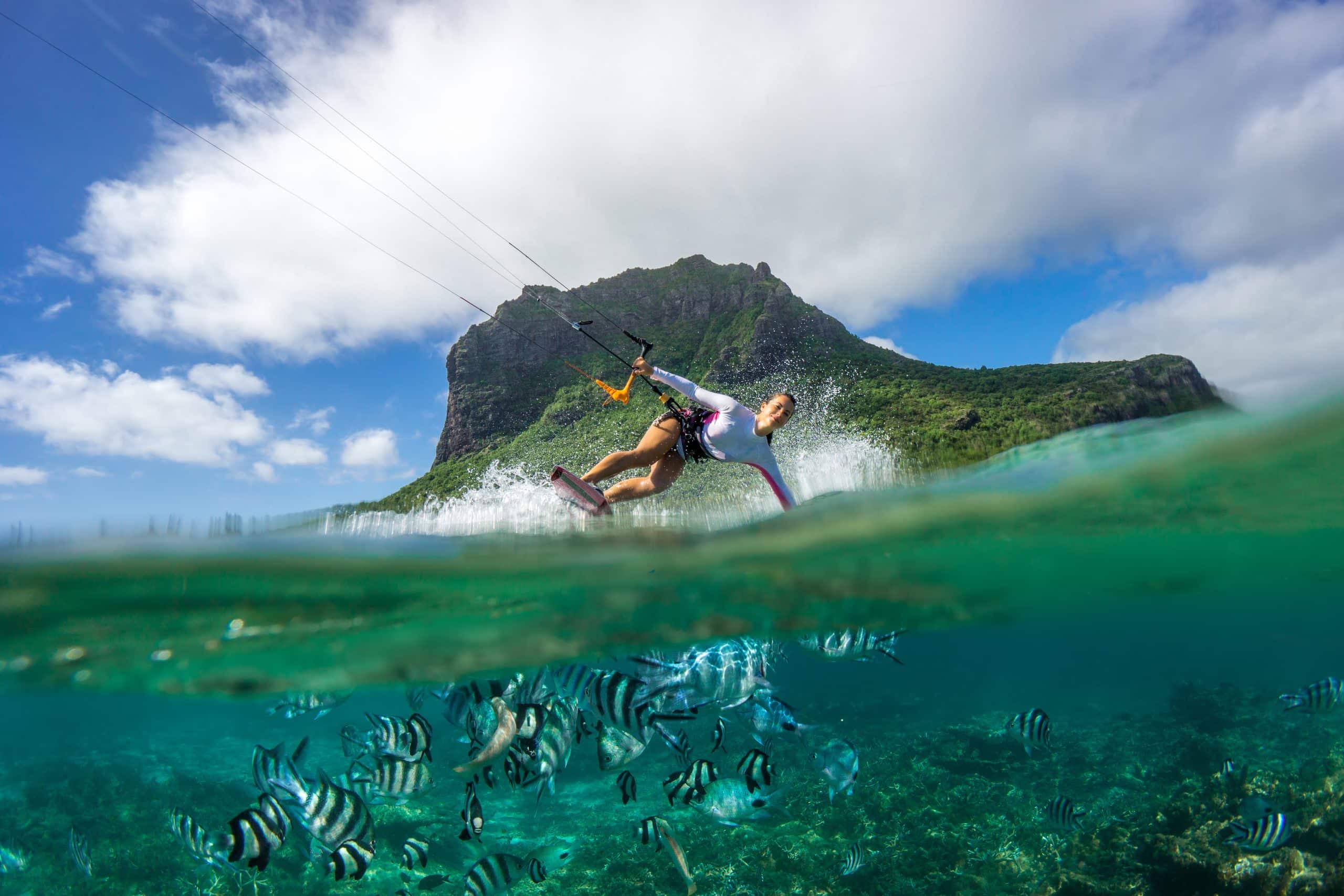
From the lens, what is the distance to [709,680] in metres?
9.94

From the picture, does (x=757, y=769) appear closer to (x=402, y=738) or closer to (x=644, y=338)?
(x=402, y=738)

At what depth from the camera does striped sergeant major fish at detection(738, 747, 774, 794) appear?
6.30 metres

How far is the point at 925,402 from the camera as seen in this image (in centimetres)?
5231

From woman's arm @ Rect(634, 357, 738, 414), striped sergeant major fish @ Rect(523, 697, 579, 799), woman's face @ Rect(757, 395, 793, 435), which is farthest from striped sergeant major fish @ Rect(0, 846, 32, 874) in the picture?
woman's face @ Rect(757, 395, 793, 435)

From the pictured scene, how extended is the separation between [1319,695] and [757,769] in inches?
341

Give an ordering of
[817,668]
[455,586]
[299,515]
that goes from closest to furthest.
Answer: [299,515] < [455,586] < [817,668]

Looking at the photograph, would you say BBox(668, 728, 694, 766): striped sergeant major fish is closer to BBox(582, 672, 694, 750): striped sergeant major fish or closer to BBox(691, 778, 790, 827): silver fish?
BBox(691, 778, 790, 827): silver fish

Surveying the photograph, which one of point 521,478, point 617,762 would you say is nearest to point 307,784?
point 617,762

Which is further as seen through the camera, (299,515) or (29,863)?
(29,863)

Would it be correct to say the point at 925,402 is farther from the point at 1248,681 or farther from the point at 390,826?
the point at 390,826

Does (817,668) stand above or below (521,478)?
below

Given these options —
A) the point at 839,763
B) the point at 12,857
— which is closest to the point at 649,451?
the point at 839,763

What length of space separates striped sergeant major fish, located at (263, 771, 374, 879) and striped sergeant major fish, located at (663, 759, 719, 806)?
9.44ft

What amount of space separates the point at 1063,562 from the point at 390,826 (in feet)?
50.0
